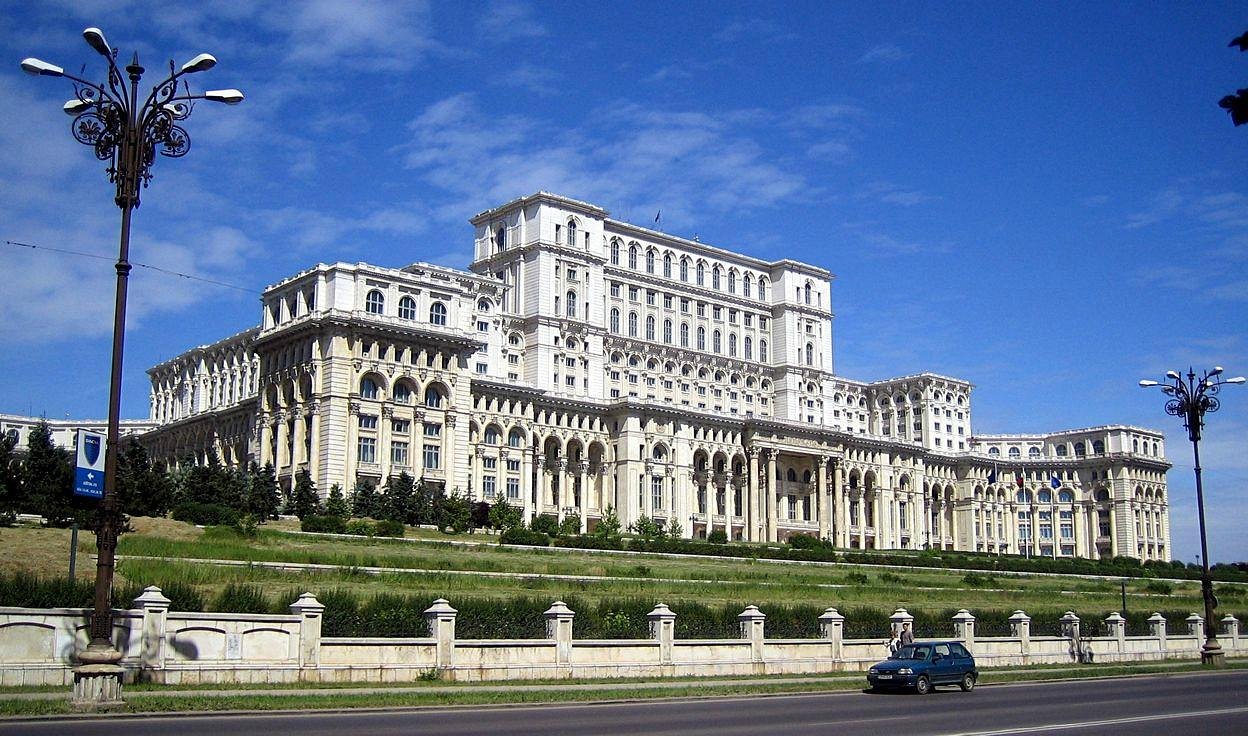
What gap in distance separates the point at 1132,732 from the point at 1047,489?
165 meters

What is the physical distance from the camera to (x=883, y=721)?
86.6ft

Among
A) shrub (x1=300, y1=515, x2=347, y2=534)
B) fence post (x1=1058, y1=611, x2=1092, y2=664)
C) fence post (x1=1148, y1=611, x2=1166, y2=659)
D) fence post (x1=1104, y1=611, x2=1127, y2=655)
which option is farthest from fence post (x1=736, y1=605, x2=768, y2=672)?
shrub (x1=300, y1=515, x2=347, y2=534)

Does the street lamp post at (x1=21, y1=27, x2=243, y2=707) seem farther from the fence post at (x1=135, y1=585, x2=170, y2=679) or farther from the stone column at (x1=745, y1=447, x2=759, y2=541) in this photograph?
the stone column at (x1=745, y1=447, x2=759, y2=541)

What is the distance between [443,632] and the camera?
1371 inches

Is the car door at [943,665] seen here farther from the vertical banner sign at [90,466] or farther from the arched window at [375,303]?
the arched window at [375,303]

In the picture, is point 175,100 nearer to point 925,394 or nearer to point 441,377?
point 441,377

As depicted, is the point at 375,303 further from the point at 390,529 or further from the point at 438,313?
the point at 390,529

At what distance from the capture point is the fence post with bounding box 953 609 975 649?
4569 centimetres

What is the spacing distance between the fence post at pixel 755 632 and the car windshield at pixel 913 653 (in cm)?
561

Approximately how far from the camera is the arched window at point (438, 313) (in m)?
101

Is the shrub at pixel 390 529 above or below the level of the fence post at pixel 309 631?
above

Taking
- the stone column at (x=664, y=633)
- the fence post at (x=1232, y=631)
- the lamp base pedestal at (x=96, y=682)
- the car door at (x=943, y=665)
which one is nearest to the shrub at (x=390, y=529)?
the stone column at (x=664, y=633)

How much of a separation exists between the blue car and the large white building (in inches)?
2521

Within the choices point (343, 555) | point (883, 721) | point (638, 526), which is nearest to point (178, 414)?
point (638, 526)
